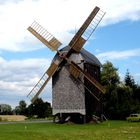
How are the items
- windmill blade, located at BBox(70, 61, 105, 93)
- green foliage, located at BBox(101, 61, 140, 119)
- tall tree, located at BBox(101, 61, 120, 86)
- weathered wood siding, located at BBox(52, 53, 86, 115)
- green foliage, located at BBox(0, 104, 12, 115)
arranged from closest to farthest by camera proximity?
windmill blade, located at BBox(70, 61, 105, 93) < weathered wood siding, located at BBox(52, 53, 86, 115) < green foliage, located at BBox(101, 61, 140, 119) < tall tree, located at BBox(101, 61, 120, 86) < green foliage, located at BBox(0, 104, 12, 115)

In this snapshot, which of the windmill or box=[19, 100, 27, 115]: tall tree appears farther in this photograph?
box=[19, 100, 27, 115]: tall tree

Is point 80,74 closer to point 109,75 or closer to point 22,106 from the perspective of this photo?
point 109,75

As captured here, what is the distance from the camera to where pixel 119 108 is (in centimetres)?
7481

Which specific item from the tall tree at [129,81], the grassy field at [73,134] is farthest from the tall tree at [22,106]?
the grassy field at [73,134]

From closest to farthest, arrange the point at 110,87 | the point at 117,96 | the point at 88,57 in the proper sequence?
the point at 88,57 < the point at 117,96 < the point at 110,87

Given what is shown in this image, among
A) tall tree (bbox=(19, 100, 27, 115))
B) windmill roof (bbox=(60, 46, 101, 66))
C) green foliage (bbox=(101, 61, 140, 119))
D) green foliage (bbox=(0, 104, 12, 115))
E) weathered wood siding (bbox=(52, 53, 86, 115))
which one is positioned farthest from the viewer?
green foliage (bbox=(0, 104, 12, 115))

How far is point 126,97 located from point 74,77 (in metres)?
25.1

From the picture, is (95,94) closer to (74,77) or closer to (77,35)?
(74,77)

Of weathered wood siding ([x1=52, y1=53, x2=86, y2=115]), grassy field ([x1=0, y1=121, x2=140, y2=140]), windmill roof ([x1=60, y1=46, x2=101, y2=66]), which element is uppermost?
windmill roof ([x1=60, y1=46, x2=101, y2=66])

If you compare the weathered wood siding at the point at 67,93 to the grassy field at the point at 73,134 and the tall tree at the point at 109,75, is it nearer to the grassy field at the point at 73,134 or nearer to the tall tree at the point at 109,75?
the grassy field at the point at 73,134

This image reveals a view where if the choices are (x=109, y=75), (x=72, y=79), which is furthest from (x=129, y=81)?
(x=72, y=79)

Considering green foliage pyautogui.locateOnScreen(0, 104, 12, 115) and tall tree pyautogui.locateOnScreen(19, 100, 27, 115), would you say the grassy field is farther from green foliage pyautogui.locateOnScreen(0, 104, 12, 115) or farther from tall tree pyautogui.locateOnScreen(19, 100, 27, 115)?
green foliage pyautogui.locateOnScreen(0, 104, 12, 115)

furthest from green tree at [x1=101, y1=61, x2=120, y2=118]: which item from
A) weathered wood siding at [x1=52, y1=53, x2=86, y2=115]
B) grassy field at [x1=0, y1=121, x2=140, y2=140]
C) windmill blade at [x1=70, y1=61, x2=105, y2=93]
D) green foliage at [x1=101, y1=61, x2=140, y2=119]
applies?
grassy field at [x1=0, y1=121, x2=140, y2=140]

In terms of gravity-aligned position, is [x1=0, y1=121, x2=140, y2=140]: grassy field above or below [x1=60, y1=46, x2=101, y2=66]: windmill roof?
below
